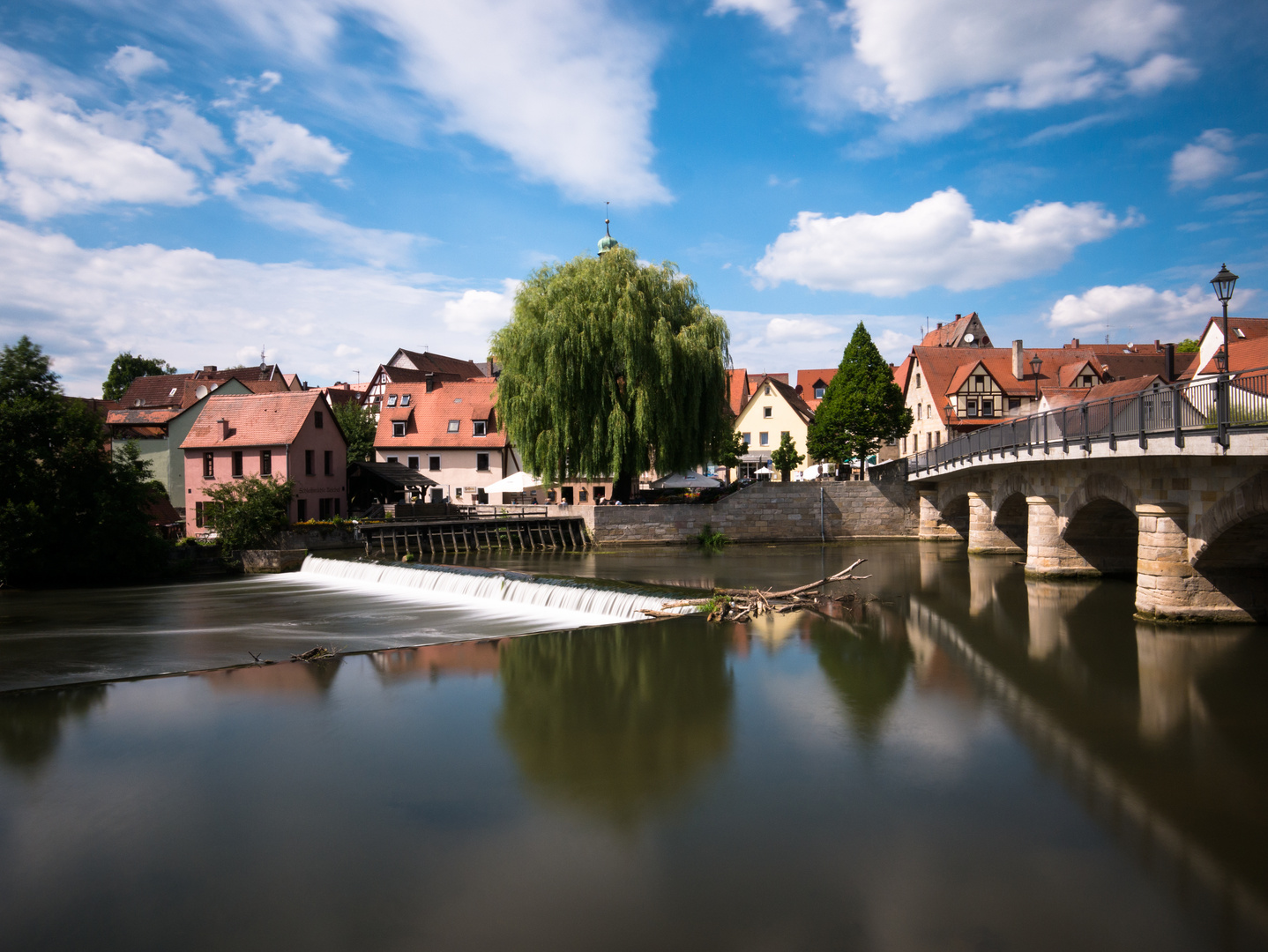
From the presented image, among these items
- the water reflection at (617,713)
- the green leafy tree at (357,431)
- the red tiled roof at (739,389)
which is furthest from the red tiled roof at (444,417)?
the water reflection at (617,713)

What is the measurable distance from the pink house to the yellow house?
27.0 metres

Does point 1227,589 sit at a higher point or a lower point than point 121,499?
lower

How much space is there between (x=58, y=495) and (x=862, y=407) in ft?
114

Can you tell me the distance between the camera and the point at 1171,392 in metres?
13.8

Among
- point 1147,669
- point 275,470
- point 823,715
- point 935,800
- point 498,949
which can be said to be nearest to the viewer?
point 498,949

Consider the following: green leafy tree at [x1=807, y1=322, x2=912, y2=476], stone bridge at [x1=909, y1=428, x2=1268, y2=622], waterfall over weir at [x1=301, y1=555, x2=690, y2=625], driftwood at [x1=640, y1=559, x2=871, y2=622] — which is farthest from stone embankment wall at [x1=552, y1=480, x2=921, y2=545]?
driftwood at [x1=640, y1=559, x2=871, y2=622]

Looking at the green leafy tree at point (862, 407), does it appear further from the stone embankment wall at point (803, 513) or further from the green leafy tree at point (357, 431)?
the green leafy tree at point (357, 431)

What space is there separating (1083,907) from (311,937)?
6.25 m

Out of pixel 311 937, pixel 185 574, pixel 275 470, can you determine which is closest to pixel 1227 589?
pixel 311 937

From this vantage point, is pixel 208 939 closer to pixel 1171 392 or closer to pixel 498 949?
pixel 498 949

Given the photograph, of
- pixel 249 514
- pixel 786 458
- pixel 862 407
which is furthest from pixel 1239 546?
pixel 786 458

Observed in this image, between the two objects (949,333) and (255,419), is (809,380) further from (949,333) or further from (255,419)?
(255,419)

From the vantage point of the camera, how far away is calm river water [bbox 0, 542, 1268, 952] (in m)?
6.79

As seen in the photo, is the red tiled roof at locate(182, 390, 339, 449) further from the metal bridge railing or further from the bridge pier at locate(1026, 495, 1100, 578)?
the bridge pier at locate(1026, 495, 1100, 578)
